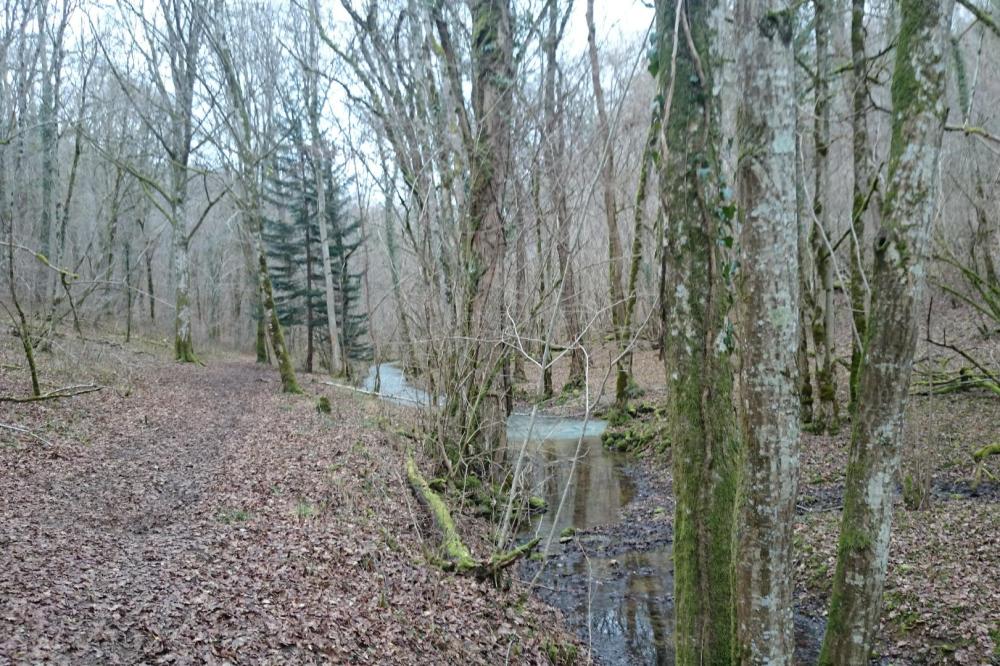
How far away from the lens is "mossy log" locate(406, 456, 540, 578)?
288 inches

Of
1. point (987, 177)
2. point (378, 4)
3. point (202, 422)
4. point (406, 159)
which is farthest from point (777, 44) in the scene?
point (987, 177)

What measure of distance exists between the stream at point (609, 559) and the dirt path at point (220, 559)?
769mm

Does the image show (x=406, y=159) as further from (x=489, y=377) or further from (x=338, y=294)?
(x=338, y=294)

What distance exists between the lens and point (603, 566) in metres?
8.96

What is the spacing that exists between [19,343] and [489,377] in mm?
14103

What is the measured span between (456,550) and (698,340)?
4.46 m

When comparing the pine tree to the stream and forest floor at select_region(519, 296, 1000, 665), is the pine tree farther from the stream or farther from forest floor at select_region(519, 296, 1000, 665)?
forest floor at select_region(519, 296, 1000, 665)

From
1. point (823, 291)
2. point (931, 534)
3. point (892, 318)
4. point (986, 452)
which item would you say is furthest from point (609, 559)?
point (823, 291)

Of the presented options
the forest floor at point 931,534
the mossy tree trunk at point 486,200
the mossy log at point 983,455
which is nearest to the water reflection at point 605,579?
the forest floor at point 931,534

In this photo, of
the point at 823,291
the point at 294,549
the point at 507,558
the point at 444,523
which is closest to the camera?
the point at 294,549

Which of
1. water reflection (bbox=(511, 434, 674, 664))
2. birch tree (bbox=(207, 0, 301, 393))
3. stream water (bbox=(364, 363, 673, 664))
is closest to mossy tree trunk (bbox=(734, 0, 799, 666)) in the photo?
water reflection (bbox=(511, 434, 674, 664))

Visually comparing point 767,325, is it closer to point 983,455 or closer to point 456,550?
point 456,550

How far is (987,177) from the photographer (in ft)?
47.6

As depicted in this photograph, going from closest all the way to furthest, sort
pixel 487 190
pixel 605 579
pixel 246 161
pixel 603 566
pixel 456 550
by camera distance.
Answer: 1. pixel 456 550
2. pixel 605 579
3. pixel 603 566
4. pixel 487 190
5. pixel 246 161
